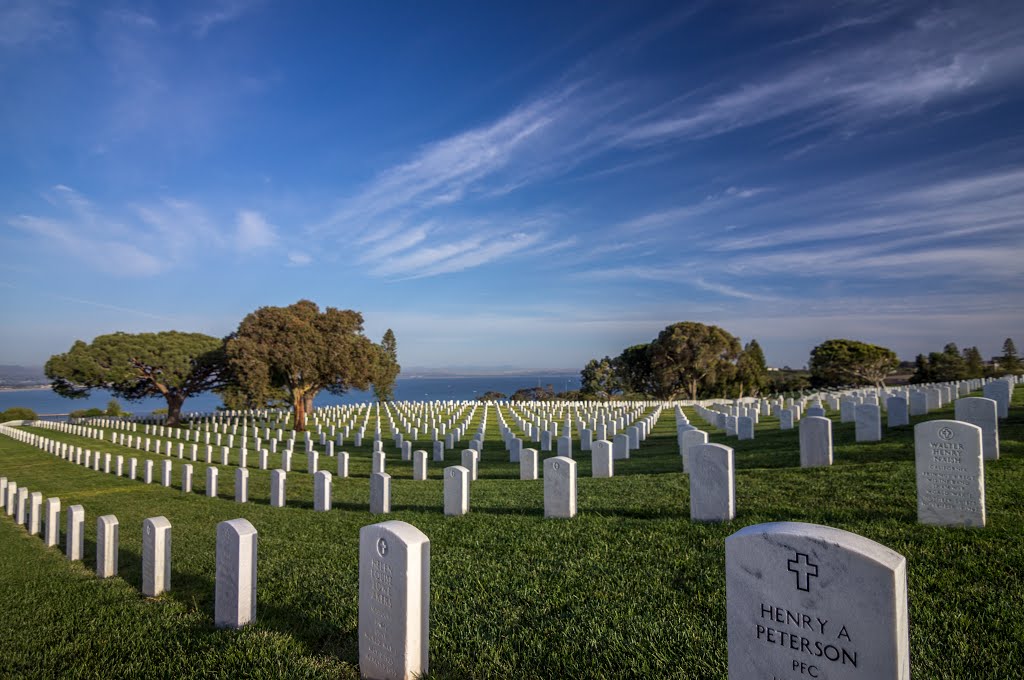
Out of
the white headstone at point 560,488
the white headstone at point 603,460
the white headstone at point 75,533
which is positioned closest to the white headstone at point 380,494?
the white headstone at point 560,488

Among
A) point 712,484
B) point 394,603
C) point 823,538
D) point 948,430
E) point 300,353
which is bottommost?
point 394,603

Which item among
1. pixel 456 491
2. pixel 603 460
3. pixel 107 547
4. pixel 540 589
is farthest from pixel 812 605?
pixel 603 460

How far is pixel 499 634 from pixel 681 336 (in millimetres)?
54144

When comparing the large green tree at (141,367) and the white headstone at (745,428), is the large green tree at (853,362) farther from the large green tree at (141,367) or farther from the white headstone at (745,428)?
the large green tree at (141,367)

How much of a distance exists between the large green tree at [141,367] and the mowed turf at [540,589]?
106 ft

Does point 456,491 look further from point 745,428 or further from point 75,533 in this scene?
point 745,428

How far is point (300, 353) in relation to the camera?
110ft

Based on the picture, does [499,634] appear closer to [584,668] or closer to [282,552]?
[584,668]

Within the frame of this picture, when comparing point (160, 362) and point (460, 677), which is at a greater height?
point (160, 362)

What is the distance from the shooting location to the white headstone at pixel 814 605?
2.29m

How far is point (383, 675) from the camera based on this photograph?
3.66 m

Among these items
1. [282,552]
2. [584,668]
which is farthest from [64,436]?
[584,668]

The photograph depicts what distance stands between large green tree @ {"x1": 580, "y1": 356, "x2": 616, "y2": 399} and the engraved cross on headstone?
62.9 meters

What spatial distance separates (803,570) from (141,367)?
4454 cm
